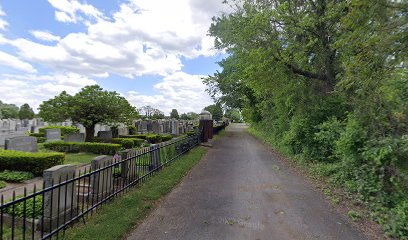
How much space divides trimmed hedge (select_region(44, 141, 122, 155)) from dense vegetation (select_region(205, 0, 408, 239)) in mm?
7895

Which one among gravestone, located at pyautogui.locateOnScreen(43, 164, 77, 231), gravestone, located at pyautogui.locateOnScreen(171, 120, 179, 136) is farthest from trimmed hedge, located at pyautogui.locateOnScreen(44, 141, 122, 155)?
gravestone, located at pyautogui.locateOnScreen(171, 120, 179, 136)

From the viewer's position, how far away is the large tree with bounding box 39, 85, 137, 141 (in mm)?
15461

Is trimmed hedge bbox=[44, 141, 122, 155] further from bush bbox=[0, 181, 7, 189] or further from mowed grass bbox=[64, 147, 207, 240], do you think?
bush bbox=[0, 181, 7, 189]

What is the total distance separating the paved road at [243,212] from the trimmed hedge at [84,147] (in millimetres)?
6362

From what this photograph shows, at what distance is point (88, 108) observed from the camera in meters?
16.1

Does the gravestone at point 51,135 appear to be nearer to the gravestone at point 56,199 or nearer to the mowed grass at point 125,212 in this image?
the mowed grass at point 125,212

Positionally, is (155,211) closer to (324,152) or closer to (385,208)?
(385,208)

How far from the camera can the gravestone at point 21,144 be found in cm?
1085

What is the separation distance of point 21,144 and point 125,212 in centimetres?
836

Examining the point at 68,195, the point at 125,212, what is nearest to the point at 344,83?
the point at 125,212

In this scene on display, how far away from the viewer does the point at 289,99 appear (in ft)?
46.3

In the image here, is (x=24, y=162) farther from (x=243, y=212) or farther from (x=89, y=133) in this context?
(x=89, y=133)

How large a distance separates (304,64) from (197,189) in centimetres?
856

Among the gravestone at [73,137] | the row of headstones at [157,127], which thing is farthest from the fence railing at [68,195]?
the row of headstones at [157,127]
